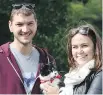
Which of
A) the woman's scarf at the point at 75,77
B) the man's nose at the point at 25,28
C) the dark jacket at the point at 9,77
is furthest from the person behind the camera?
the man's nose at the point at 25,28

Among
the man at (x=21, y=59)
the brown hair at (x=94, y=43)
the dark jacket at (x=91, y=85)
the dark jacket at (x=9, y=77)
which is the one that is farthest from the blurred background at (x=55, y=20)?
the dark jacket at (x=91, y=85)

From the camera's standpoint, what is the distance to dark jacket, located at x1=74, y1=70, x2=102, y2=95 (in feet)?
7.93

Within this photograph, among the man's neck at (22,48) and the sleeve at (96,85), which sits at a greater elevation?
the man's neck at (22,48)

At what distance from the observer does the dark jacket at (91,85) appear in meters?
2.42

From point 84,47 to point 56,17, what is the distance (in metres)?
7.50

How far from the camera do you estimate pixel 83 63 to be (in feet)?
8.71

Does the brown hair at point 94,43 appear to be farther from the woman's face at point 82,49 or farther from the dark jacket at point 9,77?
the dark jacket at point 9,77

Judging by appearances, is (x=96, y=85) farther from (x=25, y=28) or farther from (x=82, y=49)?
(x=25, y=28)

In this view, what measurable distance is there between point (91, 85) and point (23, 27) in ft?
2.67

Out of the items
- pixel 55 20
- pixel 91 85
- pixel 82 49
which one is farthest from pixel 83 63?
pixel 55 20

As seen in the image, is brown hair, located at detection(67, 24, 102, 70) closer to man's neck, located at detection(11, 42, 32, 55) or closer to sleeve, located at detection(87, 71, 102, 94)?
sleeve, located at detection(87, 71, 102, 94)

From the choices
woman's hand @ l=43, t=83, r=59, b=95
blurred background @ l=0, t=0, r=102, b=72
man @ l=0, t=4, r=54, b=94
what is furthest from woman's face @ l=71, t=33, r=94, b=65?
blurred background @ l=0, t=0, r=102, b=72

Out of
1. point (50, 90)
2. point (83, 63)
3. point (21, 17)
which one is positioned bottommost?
point (50, 90)

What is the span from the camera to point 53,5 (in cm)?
998
